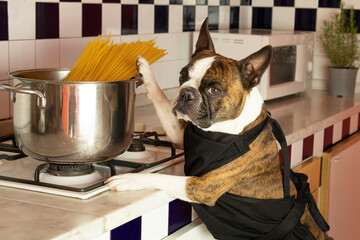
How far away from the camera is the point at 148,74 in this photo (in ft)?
4.97

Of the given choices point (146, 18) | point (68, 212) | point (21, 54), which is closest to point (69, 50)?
point (21, 54)

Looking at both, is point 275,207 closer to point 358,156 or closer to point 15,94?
point 15,94

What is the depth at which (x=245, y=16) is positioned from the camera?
10.1ft

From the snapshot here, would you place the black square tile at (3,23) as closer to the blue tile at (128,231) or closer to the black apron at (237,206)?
the black apron at (237,206)

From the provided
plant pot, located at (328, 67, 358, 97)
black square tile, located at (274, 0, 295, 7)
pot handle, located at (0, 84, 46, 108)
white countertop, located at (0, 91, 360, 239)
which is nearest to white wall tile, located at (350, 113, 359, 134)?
plant pot, located at (328, 67, 358, 97)

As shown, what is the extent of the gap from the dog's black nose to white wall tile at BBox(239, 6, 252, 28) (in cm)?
178

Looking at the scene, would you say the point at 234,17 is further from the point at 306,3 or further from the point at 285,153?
the point at 285,153

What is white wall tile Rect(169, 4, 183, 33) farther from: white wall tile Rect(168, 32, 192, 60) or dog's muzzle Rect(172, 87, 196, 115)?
dog's muzzle Rect(172, 87, 196, 115)

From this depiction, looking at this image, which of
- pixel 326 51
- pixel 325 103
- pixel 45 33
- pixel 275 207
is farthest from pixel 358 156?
pixel 45 33

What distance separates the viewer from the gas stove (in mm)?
1252

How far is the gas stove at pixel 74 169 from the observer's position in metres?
1.25

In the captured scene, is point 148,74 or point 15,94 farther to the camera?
point 148,74

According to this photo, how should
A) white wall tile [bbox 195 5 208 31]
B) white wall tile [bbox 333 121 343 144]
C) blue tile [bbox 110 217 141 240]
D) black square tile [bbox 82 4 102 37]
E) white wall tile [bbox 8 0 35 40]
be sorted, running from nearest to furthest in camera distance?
blue tile [bbox 110 217 141 240] < white wall tile [bbox 8 0 35 40] < black square tile [bbox 82 4 102 37] < white wall tile [bbox 333 121 343 144] < white wall tile [bbox 195 5 208 31]

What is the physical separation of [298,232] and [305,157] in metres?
0.71
